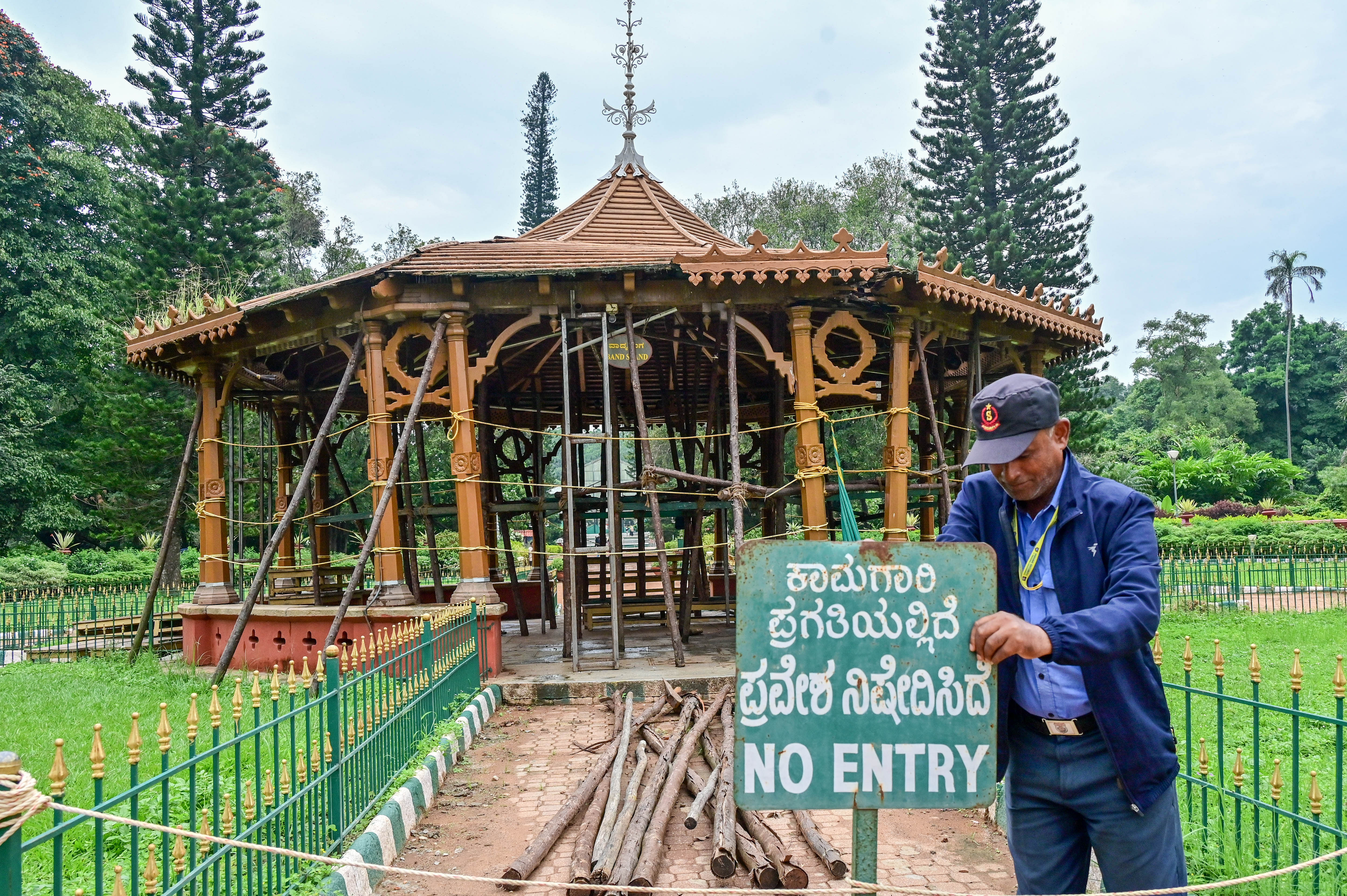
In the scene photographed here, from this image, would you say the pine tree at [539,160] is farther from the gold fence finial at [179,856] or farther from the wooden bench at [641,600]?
the gold fence finial at [179,856]

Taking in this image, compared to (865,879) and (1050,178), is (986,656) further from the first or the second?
(1050,178)

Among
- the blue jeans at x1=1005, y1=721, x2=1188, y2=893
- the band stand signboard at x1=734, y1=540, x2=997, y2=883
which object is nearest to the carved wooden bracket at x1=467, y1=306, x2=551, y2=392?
the band stand signboard at x1=734, y1=540, x2=997, y2=883

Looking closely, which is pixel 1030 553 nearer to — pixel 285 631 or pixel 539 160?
pixel 285 631

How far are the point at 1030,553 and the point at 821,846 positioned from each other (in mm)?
2671

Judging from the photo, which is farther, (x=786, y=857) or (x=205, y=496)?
(x=205, y=496)

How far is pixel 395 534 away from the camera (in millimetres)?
10000

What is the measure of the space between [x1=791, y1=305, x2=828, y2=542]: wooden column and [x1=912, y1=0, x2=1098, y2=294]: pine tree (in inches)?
662

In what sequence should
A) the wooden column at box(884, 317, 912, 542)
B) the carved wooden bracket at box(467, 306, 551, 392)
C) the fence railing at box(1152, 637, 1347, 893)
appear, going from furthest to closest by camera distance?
the wooden column at box(884, 317, 912, 542), the carved wooden bracket at box(467, 306, 551, 392), the fence railing at box(1152, 637, 1347, 893)

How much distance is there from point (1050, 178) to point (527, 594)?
19.0 metres

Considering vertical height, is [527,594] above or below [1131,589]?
below

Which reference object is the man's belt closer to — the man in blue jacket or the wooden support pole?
the man in blue jacket

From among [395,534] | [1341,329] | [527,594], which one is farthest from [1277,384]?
[395,534]

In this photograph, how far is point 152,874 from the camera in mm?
2768

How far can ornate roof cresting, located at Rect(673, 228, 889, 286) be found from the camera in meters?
9.22
